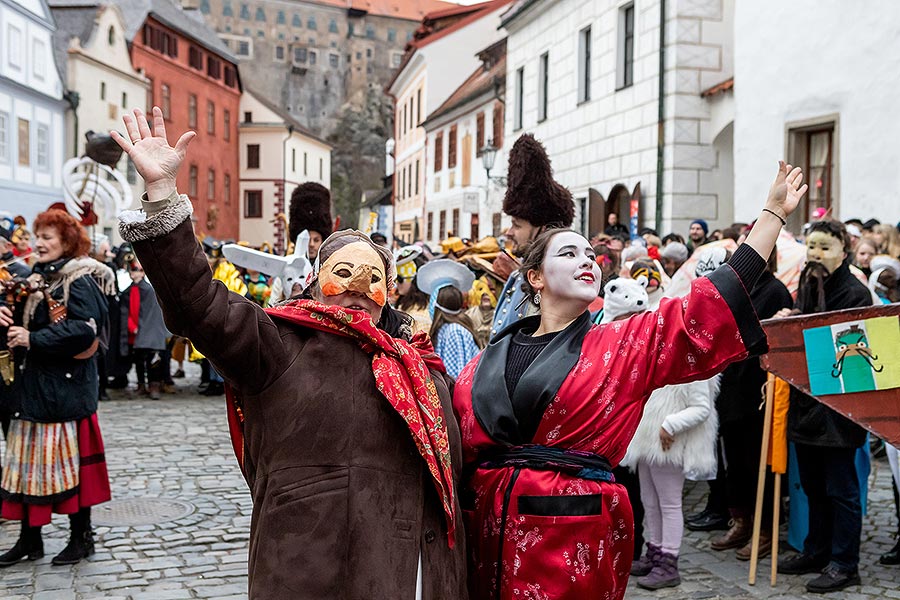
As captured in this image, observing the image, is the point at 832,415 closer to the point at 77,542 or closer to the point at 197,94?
the point at 77,542

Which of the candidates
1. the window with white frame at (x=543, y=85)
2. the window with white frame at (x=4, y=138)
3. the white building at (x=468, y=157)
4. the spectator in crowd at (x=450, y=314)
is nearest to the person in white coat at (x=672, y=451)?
the spectator in crowd at (x=450, y=314)

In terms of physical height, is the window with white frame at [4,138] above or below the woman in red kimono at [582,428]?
above

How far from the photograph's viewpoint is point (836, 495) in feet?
18.5

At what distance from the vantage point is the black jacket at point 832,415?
558 cm

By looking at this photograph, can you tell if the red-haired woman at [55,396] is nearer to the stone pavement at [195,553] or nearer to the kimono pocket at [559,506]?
the stone pavement at [195,553]

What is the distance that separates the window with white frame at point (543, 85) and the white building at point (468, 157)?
1746 mm

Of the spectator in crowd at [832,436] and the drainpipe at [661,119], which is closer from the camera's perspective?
the spectator in crowd at [832,436]

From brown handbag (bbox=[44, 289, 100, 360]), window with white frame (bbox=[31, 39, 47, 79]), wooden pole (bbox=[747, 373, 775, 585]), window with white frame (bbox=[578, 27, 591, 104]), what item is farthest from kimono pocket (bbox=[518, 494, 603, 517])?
window with white frame (bbox=[31, 39, 47, 79])

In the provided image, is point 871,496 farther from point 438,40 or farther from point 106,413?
point 438,40

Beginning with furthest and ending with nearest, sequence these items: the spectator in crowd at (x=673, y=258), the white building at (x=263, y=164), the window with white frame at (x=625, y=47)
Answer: the white building at (x=263, y=164) < the window with white frame at (x=625, y=47) < the spectator in crowd at (x=673, y=258)

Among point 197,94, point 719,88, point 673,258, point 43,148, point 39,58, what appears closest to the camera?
point 673,258

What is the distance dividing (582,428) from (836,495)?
10.6 feet

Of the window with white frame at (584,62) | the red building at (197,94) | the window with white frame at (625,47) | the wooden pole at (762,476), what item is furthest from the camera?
the red building at (197,94)

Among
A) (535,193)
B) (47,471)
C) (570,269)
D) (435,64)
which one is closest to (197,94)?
(435,64)
